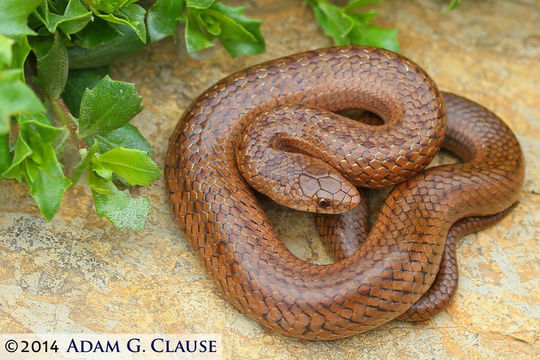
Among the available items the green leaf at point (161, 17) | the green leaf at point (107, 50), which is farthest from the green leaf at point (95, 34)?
the green leaf at point (161, 17)

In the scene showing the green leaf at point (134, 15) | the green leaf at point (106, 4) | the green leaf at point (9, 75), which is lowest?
the green leaf at point (134, 15)

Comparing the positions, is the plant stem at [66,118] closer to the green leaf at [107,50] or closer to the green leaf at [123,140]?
the green leaf at [123,140]

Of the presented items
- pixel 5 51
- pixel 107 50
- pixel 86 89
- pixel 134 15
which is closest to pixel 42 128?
pixel 86 89

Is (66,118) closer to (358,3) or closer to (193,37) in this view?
(193,37)

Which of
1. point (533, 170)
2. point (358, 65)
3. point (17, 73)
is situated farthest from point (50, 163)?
point (533, 170)

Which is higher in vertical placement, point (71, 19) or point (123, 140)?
point (71, 19)

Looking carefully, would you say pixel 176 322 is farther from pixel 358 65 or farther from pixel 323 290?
pixel 358 65

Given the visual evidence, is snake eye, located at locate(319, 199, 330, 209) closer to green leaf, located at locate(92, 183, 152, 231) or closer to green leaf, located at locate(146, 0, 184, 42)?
green leaf, located at locate(92, 183, 152, 231)
